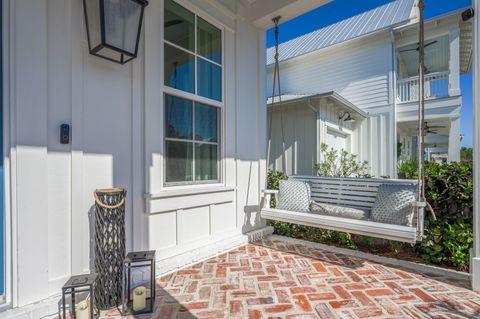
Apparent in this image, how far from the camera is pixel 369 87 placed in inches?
323

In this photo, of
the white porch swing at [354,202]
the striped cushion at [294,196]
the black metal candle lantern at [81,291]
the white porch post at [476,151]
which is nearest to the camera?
the black metal candle lantern at [81,291]

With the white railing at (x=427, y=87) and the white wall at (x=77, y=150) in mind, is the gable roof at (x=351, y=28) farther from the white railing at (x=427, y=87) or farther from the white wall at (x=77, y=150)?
the white wall at (x=77, y=150)

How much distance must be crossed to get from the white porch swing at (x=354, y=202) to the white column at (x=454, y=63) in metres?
6.18

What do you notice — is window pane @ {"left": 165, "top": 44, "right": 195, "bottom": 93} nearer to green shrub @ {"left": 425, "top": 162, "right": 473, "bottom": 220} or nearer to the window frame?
the window frame

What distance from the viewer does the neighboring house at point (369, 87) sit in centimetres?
634

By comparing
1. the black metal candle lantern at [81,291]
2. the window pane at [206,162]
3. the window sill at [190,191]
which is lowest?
the black metal candle lantern at [81,291]

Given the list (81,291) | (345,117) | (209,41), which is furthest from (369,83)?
(81,291)

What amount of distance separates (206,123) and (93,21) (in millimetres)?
1607

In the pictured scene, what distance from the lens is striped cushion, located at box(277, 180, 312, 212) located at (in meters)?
3.66

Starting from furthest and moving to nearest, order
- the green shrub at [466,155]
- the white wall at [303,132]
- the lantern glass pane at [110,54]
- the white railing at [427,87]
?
1. the white railing at [427,87]
2. the white wall at [303,132]
3. the green shrub at [466,155]
4. the lantern glass pane at [110,54]

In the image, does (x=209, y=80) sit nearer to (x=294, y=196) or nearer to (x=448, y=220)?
(x=294, y=196)

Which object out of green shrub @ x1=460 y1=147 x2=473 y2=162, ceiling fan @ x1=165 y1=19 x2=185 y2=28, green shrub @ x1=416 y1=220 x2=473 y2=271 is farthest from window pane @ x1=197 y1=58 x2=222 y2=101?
green shrub @ x1=460 y1=147 x2=473 y2=162

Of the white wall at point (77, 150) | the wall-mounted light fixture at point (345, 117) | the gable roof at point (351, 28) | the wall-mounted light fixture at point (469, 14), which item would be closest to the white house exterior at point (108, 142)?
the white wall at point (77, 150)

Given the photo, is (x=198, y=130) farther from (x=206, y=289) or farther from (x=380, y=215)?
(x=380, y=215)
